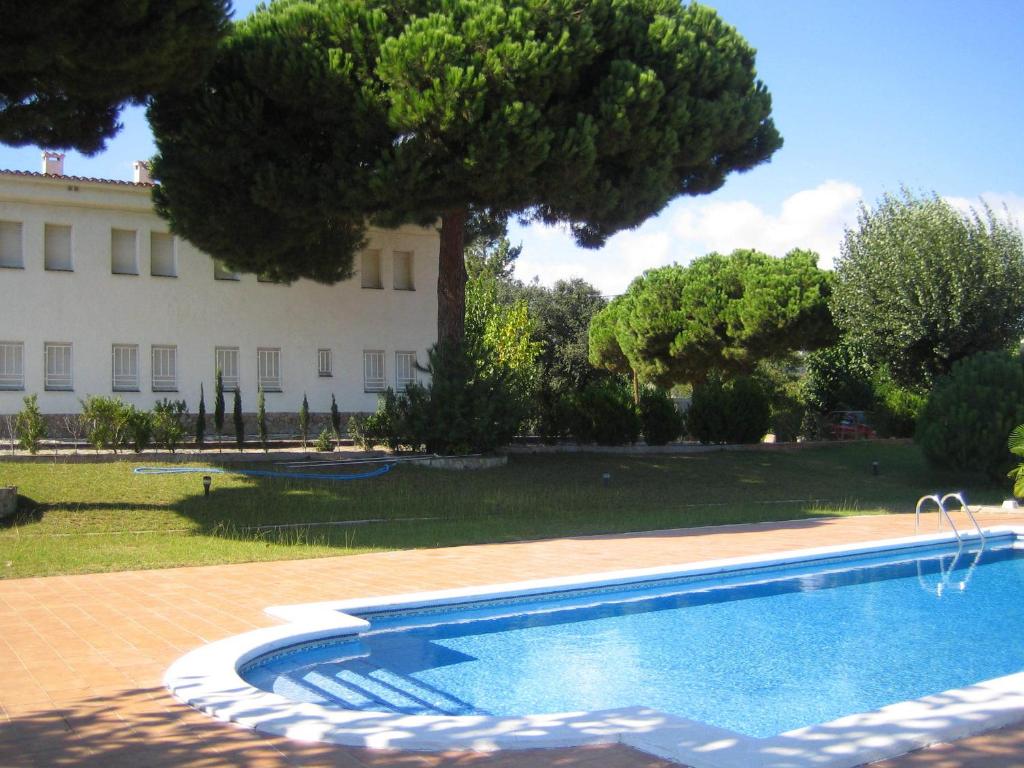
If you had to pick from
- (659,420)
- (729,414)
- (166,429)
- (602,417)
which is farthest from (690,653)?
(729,414)

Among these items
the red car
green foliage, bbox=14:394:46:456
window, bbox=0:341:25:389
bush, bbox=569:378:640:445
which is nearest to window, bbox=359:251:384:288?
bush, bbox=569:378:640:445

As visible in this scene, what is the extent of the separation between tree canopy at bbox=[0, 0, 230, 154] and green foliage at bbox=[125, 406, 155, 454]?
6057mm

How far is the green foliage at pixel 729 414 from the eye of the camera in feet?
90.3

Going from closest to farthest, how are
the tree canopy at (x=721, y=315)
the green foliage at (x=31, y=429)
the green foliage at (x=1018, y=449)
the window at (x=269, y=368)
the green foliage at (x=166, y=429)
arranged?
the green foliage at (x=1018, y=449) < the green foliage at (x=31, y=429) < the green foliage at (x=166, y=429) < the window at (x=269, y=368) < the tree canopy at (x=721, y=315)

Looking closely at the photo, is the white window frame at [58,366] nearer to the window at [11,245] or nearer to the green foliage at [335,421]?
the window at [11,245]

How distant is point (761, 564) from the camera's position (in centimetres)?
1170

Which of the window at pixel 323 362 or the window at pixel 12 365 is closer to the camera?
the window at pixel 12 365

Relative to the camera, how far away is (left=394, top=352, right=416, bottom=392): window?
29.0 meters

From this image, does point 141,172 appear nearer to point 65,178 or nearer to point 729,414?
point 65,178

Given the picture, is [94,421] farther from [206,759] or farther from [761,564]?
[206,759]

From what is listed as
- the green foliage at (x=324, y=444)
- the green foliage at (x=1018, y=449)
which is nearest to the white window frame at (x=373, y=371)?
the green foliage at (x=324, y=444)

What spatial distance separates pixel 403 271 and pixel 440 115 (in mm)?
11503

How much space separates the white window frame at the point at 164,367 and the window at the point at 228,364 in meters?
1.07

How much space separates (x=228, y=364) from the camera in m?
26.7
